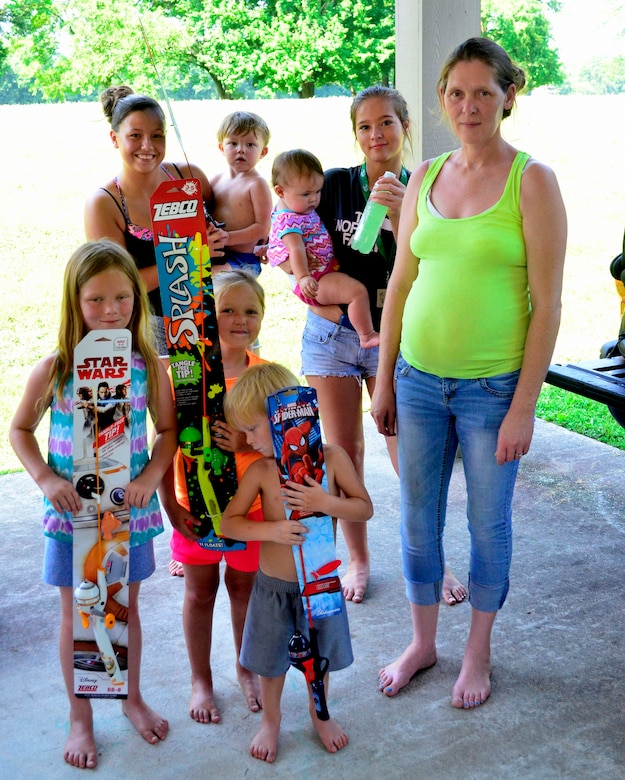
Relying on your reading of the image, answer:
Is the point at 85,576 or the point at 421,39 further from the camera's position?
the point at 421,39

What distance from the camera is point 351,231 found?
2.66 m

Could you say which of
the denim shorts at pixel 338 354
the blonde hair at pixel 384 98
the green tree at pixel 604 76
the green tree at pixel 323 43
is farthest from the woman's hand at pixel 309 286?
the green tree at pixel 604 76

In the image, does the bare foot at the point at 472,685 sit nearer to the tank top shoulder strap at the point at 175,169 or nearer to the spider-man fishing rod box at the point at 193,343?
the spider-man fishing rod box at the point at 193,343

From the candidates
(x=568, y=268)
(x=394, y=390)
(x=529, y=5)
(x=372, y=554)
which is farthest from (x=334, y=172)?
(x=529, y=5)

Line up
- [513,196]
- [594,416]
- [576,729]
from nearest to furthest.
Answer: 1. [513,196]
2. [576,729]
3. [594,416]

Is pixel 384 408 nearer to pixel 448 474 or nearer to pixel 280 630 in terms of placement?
pixel 448 474

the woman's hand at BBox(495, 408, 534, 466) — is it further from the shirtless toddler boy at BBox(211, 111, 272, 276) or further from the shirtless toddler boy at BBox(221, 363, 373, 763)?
the shirtless toddler boy at BBox(211, 111, 272, 276)

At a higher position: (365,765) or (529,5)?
(529,5)

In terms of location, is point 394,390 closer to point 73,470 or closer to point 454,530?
point 73,470

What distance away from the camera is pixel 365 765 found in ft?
6.81

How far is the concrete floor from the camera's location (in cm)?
209

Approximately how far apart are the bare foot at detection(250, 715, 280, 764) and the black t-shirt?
1.21 metres

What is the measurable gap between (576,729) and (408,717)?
0.42 meters

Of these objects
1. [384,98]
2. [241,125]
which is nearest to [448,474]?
[384,98]
